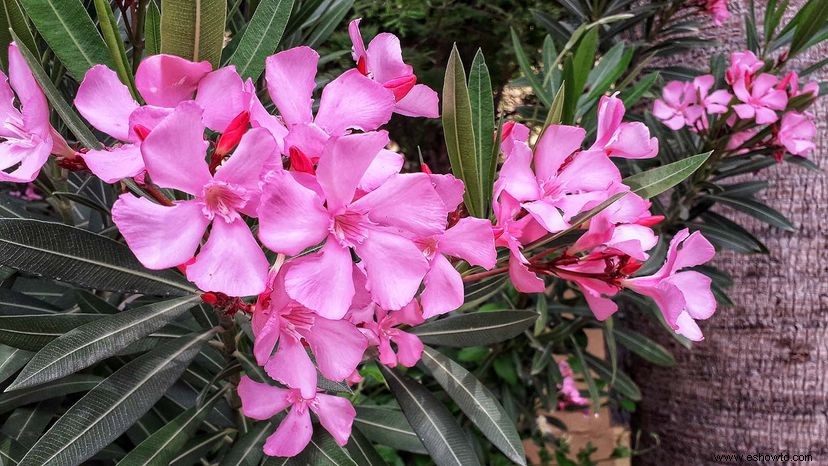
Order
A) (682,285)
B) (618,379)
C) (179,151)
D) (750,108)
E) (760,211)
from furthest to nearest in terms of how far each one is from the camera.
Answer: (618,379) → (760,211) → (750,108) → (682,285) → (179,151)

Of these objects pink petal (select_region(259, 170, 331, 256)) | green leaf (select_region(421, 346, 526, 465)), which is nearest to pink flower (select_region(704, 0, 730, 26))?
green leaf (select_region(421, 346, 526, 465))

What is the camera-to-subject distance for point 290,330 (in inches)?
21.1

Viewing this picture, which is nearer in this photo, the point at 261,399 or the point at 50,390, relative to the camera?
the point at 261,399

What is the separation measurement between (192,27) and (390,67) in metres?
0.18

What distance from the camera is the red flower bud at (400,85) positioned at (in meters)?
0.54

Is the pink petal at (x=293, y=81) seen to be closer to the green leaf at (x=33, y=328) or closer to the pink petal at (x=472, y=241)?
the pink petal at (x=472, y=241)

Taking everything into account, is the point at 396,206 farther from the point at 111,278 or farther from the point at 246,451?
the point at 246,451

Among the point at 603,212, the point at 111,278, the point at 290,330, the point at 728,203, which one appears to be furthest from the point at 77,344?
the point at 728,203

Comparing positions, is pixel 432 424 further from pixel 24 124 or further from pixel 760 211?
pixel 760 211

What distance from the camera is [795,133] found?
133cm

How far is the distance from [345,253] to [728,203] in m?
1.31

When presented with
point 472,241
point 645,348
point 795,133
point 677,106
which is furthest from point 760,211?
point 472,241

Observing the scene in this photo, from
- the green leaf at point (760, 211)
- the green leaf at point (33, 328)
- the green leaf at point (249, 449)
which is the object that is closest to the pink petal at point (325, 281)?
the green leaf at point (33, 328)

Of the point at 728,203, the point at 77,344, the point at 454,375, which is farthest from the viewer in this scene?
the point at 728,203
